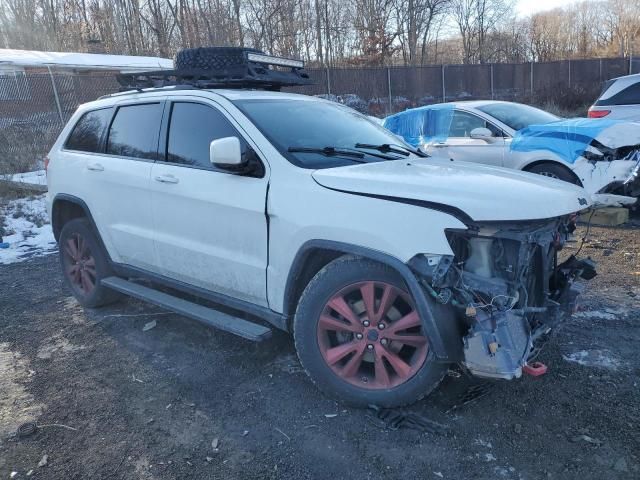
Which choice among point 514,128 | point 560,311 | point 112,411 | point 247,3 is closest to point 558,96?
point 514,128

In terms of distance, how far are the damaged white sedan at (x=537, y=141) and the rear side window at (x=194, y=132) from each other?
4061mm

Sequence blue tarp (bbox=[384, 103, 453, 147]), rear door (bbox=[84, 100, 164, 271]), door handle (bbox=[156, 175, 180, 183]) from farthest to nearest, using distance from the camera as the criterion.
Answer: blue tarp (bbox=[384, 103, 453, 147])
rear door (bbox=[84, 100, 164, 271])
door handle (bbox=[156, 175, 180, 183])

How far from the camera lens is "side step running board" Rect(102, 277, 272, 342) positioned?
3385 mm

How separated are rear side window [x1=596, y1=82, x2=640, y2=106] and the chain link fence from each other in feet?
27.9

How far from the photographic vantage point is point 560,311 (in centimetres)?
317

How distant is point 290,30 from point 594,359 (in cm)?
3087

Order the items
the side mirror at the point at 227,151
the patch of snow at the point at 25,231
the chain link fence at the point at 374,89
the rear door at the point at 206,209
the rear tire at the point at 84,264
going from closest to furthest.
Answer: the side mirror at the point at 227,151
the rear door at the point at 206,209
the rear tire at the point at 84,264
the patch of snow at the point at 25,231
the chain link fence at the point at 374,89

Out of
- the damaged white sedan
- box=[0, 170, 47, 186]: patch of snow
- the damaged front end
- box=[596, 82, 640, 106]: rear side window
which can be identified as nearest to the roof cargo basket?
the damaged front end

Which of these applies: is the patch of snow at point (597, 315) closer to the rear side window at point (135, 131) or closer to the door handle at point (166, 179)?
the door handle at point (166, 179)

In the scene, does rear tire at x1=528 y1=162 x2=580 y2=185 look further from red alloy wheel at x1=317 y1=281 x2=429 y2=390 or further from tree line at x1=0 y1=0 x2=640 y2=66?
tree line at x1=0 y1=0 x2=640 y2=66

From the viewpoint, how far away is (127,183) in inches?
165

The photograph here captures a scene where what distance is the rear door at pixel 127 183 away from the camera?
4109 mm

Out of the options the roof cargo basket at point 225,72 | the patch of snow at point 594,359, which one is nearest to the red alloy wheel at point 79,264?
the roof cargo basket at point 225,72

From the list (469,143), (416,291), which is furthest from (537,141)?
(416,291)
